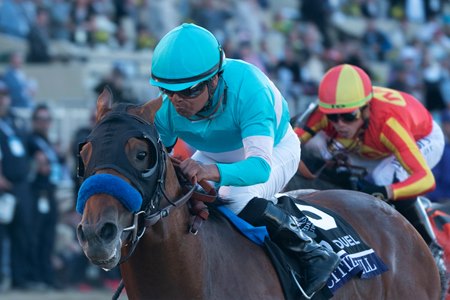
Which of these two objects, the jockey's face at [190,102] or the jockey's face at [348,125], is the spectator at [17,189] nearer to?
the jockey's face at [348,125]

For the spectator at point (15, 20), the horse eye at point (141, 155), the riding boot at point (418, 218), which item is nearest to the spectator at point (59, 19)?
the spectator at point (15, 20)

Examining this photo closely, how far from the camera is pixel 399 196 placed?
715 cm

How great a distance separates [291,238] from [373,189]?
1.93 meters

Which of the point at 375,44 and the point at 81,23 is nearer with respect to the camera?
the point at 81,23

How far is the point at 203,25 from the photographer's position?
16906 millimetres

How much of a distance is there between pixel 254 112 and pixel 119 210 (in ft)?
3.70

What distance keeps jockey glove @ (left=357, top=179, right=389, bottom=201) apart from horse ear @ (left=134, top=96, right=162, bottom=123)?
2685 mm

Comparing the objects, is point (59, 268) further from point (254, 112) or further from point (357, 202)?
point (254, 112)

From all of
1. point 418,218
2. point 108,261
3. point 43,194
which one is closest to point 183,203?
point 108,261

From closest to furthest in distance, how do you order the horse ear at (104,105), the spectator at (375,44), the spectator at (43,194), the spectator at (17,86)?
1. the horse ear at (104,105)
2. the spectator at (43,194)
3. the spectator at (17,86)
4. the spectator at (375,44)

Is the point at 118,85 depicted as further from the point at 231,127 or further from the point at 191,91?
the point at 191,91

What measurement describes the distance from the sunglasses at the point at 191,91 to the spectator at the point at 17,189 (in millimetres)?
6340

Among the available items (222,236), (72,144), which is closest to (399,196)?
(222,236)

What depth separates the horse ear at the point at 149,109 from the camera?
15.9ft
